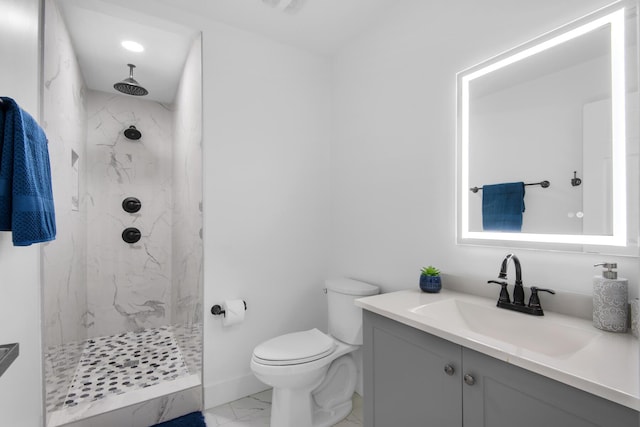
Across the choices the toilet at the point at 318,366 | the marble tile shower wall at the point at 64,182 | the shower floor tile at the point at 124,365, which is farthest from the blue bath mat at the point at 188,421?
the marble tile shower wall at the point at 64,182

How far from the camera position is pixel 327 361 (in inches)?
66.9

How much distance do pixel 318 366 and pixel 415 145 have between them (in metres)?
1.38

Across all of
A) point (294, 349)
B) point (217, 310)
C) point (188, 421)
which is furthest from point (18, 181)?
point (188, 421)

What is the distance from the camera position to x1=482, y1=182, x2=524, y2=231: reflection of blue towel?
1.35 meters

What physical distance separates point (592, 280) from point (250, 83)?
7.27ft

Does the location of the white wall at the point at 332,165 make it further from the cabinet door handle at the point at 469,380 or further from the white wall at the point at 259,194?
the cabinet door handle at the point at 469,380

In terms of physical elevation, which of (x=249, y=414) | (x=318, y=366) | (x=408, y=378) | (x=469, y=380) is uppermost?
(x=469, y=380)

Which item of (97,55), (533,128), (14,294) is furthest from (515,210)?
(97,55)

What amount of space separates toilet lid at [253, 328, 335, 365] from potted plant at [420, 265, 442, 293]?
67 centimetres

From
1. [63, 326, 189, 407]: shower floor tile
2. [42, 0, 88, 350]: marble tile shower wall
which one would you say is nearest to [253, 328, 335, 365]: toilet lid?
[63, 326, 189, 407]: shower floor tile

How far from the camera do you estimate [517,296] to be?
1224 millimetres

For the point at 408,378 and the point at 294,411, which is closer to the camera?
the point at 408,378

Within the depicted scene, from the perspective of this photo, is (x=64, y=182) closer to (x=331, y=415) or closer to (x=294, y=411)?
(x=294, y=411)

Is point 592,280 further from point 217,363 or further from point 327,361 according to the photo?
point 217,363
